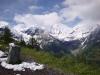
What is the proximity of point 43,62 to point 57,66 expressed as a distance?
264 cm

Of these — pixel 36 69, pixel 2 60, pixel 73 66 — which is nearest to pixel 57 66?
pixel 73 66

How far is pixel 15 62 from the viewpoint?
108 ft

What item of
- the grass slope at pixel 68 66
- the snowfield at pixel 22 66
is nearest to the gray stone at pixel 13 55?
the snowfield at pixel 22 66

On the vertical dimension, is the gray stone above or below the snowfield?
above

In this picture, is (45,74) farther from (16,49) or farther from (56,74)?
(16,49)

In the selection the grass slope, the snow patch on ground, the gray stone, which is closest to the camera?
the snow patch on ground

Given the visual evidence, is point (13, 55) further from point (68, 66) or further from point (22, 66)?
point (68, 66)

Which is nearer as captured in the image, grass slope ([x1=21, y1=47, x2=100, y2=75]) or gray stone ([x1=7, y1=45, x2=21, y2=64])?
gray stone ([x1=7, y1=45, x2=21, y2=64])

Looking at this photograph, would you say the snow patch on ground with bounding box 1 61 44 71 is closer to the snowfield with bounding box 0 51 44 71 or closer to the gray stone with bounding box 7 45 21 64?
the snowfield with bounding box 0 51 44 71

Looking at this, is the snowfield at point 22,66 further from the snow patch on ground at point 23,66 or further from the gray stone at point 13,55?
the gray stone at point 13,55

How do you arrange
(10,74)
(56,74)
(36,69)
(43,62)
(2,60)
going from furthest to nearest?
(43,62) < (2,60) < (36,69) < (56,74) < (10,74)

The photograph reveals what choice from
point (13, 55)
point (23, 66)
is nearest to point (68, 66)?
point (23, 66)

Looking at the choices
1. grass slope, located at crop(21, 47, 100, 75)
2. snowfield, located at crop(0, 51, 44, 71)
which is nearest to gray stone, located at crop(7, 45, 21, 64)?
snowfield, located at crop(0, 51, 44, 71)

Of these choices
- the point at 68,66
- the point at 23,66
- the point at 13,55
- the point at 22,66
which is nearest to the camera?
the point at 22,66
